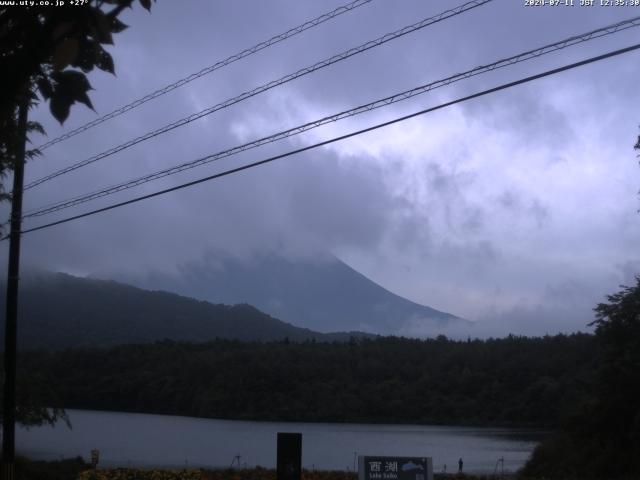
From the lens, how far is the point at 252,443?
55594mm

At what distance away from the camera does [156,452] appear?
4884 cm

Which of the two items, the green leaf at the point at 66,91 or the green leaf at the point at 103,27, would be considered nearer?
the green leaf at the point at 103,27

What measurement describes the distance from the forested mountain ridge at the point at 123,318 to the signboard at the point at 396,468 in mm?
103505

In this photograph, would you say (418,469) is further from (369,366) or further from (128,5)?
(369,366)

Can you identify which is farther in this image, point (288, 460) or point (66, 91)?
point (288, 460)

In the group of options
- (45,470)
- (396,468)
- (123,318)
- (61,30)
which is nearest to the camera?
(61,30)

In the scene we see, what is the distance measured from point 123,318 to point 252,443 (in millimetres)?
113394

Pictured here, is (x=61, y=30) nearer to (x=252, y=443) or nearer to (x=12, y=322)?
(x=12, y=322)

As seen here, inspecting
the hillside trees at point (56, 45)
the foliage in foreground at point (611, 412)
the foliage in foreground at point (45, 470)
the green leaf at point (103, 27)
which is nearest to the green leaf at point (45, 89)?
the hillside trees at point (56, 45)

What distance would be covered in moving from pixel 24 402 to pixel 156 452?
85.7 feet

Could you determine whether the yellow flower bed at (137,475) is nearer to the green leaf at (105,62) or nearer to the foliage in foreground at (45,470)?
the foliage in foreground at (45,470)

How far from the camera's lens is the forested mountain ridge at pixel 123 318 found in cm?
12850

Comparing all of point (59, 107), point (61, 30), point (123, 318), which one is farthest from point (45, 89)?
point (123, 318)

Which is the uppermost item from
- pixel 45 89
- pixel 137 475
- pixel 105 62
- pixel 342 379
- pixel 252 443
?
pixel 105 62
